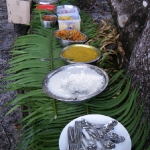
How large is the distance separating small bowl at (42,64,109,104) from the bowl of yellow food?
167mm

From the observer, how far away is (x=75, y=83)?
5.17ft

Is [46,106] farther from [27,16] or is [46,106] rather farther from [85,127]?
[27,16]

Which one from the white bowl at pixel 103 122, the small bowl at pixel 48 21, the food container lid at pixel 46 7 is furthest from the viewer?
the food container lid at pixel 46 7

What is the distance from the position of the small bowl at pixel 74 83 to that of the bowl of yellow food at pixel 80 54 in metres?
0.17

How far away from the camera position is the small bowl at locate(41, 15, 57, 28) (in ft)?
8.57

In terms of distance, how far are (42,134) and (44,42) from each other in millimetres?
1161

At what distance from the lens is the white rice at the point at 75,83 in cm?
151

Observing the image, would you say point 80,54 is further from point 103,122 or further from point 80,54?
point 103,122

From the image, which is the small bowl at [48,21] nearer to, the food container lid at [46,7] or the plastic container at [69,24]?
the plastic container at [69,24]

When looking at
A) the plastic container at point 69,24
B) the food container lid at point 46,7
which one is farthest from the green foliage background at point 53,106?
the food container lid at point 46,7

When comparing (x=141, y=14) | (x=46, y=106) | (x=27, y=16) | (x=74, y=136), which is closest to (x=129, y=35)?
(x=141, y=14)

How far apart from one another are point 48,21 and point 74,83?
1.23m

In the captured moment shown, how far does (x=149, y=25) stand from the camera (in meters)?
1.47

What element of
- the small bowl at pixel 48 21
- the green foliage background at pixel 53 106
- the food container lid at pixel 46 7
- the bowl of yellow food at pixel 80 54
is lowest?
the green foliage background at pixel 53 106
